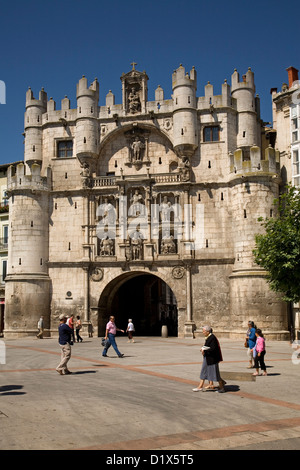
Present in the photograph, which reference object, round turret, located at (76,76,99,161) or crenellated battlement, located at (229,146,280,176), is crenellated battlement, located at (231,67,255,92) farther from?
round turret, located at (76,76,99,161)

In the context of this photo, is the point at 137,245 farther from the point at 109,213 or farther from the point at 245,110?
the point at 245,110

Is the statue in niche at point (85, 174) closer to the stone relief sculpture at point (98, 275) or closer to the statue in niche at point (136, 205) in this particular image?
the statue in niche at point (136, 205)

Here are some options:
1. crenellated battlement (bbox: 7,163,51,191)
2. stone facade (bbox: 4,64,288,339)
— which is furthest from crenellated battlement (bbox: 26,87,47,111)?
crenellated battlement (bbox: 7,163,51,191)

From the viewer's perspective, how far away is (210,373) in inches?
525

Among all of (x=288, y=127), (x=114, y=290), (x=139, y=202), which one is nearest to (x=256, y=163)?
(x=288, y=127)

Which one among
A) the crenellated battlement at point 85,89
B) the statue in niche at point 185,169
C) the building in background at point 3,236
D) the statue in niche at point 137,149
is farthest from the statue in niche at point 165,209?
the building in background at point 3,236

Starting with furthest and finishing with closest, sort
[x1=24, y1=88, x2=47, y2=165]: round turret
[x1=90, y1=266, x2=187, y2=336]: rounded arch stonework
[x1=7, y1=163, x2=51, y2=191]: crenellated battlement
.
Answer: [x1=24, y1=88, x2=47, y2=165]: round turret
[x1=7, y1=163, x2=51, y2=191]: crenellated battlement
[x1=90, y1=266, x2=187, y2=336]: rounded arch stonework

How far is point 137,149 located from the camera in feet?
130

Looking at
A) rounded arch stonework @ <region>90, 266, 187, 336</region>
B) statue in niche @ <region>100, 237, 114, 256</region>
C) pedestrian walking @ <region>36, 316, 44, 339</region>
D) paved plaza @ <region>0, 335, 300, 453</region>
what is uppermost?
statue in niche @ <region>100, 237, 114, 256</region>

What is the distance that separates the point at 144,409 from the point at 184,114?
98.0 ft

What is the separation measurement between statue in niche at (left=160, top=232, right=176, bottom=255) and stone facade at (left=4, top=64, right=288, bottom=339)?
0.22 feet

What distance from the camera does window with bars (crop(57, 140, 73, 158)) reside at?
40.8 m
